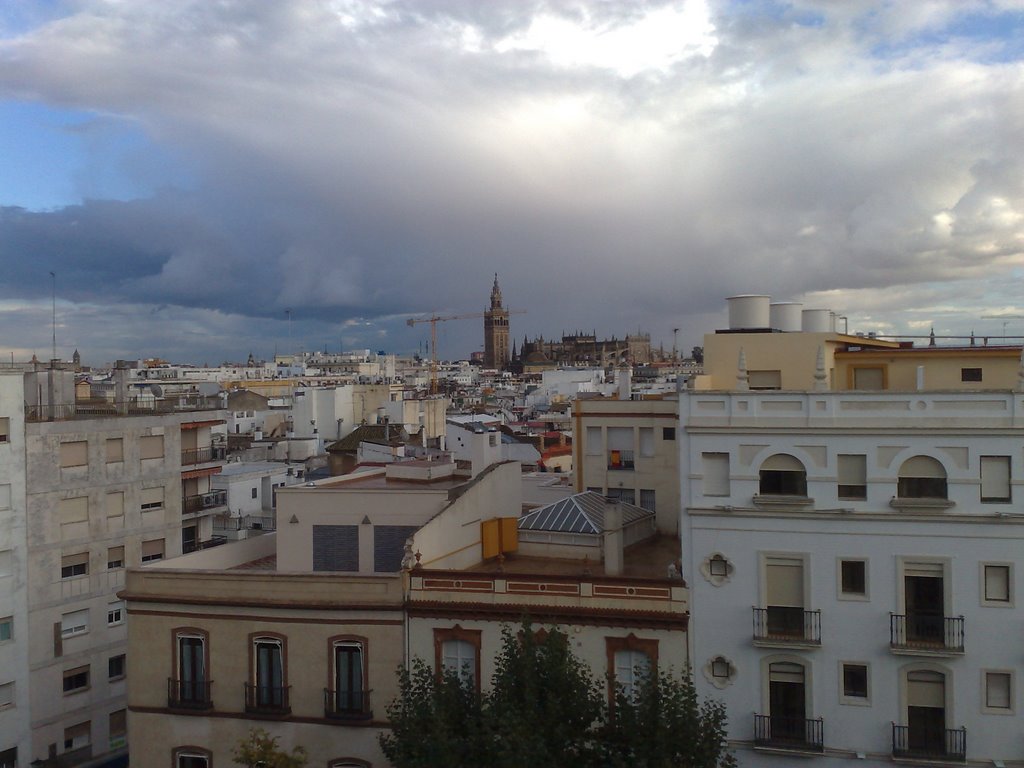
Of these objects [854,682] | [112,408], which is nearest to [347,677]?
[854,682]

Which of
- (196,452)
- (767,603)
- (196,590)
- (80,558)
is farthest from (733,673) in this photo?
(196,452)

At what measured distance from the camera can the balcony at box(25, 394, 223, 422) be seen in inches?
1297

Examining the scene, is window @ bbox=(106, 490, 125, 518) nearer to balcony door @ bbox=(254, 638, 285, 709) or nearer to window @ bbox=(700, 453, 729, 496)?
balcony door @ bbox=(254, 638, 285, 709)

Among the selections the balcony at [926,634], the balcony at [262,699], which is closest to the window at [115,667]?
the balcony at [262,699]

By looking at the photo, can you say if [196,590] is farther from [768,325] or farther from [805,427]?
[768,325]

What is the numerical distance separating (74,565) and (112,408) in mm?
7219

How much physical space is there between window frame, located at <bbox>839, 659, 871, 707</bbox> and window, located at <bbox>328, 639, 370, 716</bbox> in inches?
436

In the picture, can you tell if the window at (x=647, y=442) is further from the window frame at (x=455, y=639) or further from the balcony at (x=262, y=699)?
the balcony at (x=262, y=699)

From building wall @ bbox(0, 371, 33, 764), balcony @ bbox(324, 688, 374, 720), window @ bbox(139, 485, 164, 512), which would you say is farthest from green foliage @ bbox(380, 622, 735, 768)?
window @ bbox(139, 485, 164, 512)

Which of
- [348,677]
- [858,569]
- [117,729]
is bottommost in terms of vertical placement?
[117,729]

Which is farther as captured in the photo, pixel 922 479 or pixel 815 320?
pixel 815 320

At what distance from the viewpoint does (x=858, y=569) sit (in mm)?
20375

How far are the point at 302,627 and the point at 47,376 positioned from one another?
60.1ft

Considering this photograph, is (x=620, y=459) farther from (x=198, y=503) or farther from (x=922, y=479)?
(x=198, y=503)
